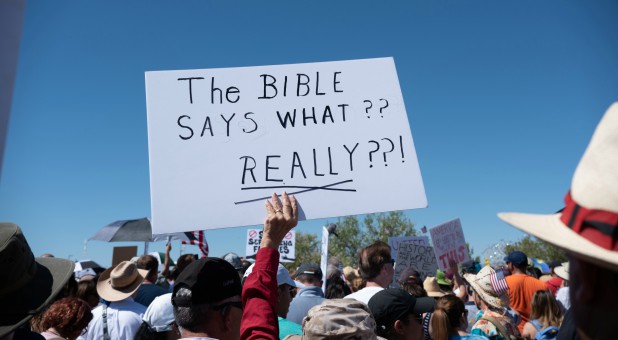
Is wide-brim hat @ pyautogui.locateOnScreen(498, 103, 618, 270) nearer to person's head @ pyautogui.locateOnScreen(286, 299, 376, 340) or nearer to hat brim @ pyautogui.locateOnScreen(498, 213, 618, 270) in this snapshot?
hat brim @ pyautogui.locateOnScreen(498, 213, 618, 270)

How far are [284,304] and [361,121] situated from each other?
1.95 meters

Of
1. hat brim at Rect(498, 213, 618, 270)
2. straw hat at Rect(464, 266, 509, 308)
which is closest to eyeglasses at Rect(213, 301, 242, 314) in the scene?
hat brim at Rect(498, 213, 618, 270)

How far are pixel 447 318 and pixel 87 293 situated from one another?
13.3 feet

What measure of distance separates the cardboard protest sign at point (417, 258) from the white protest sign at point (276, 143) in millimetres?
5248

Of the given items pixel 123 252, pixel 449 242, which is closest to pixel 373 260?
pixel 449 242

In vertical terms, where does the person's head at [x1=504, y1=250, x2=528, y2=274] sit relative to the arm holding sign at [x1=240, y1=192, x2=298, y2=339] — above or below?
below

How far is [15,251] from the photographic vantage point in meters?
1.95

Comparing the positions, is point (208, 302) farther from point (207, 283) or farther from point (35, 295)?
point (35, 295)

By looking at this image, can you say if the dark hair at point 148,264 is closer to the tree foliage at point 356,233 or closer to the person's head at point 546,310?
the person's head at point 546,310

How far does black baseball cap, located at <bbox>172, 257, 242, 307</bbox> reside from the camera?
7.66 ft

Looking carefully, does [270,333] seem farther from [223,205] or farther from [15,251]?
[15,251]

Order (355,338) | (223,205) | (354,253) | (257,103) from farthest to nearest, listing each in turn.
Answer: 1. (354,253)
2. (257,103)
3. (223,205)
4. (355,338)

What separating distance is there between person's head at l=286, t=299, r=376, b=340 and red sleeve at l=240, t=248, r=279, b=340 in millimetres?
206

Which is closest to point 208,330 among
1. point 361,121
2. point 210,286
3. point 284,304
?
point 210,286
